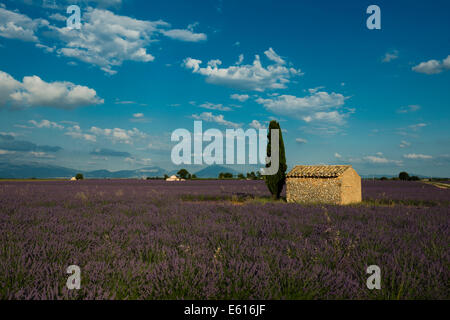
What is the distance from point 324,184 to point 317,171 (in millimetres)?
864

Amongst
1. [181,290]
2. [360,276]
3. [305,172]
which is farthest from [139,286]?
[305,172]

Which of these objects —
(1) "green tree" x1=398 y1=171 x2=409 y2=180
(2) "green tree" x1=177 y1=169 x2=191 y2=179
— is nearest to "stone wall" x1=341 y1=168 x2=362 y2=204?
(2) "green tree" x1=177 y1=169 x2=191 y2=179

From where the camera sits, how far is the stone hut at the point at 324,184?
1201cm

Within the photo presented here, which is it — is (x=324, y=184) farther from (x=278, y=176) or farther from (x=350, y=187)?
(x=278, y=176)

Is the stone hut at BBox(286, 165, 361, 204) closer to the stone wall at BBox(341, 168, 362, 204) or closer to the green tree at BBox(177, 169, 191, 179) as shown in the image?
the stone wall at BBox(341, 168, 362, 204)

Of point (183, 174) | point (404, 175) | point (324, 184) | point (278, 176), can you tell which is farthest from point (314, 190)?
point (404, 175)

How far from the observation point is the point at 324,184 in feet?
40.5

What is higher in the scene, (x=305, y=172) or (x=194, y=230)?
(x=305, y=172)

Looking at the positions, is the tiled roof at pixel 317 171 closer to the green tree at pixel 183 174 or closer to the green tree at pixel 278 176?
the green tree at pixel 278 176

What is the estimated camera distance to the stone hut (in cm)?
1201

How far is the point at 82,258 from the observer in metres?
A: 2.92

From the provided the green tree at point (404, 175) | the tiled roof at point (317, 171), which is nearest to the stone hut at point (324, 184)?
the tiled roof at point (317, 171)

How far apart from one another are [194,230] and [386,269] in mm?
2867
